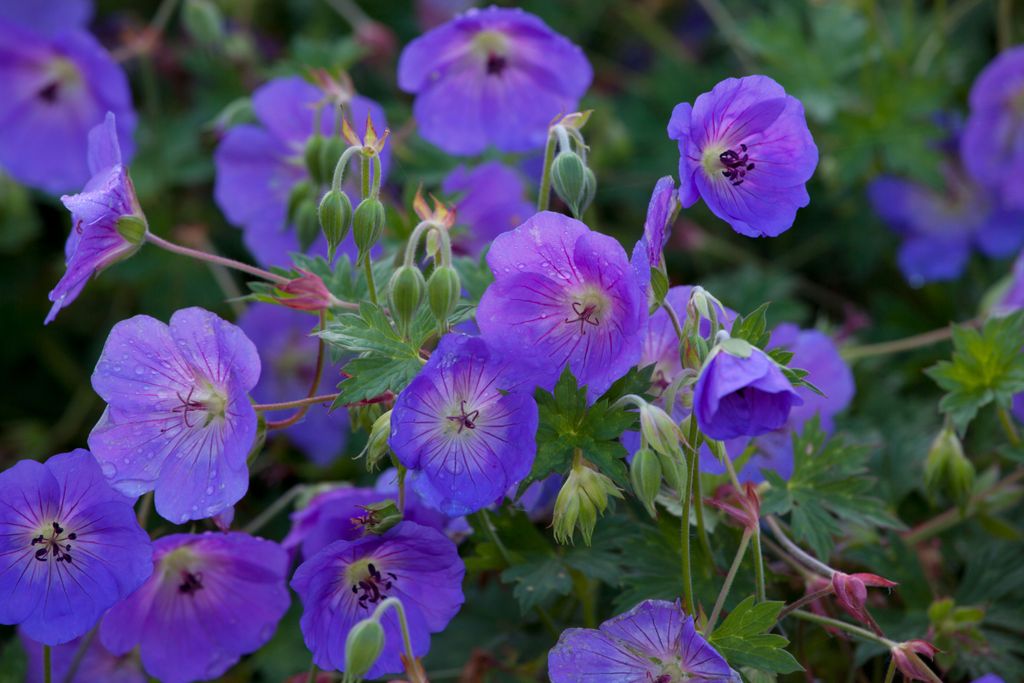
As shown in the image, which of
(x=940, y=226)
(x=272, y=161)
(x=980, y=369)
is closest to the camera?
(x=980, y=369)

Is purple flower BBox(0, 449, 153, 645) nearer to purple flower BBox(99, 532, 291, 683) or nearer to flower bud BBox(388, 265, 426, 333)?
purple flower BBox(99, 532, 291, 683)

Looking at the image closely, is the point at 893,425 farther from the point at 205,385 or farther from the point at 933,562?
the point at 205,385

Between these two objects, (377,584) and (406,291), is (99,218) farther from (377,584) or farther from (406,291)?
(377,584)

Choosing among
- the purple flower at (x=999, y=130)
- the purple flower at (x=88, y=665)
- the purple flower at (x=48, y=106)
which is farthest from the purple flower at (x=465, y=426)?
the purple flower at (x=999, y=130)

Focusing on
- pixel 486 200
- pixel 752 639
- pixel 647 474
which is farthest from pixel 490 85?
pixel 752 639

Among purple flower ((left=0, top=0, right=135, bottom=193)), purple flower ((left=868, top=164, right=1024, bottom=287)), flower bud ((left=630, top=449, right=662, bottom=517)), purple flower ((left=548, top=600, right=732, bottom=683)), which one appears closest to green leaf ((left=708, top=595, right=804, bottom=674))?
purple flower ((left=548, top=600, right=732, bottom=683))

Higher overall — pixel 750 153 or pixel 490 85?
pixel 750 153

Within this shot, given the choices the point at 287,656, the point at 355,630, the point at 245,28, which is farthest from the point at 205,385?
the point at 245,28
